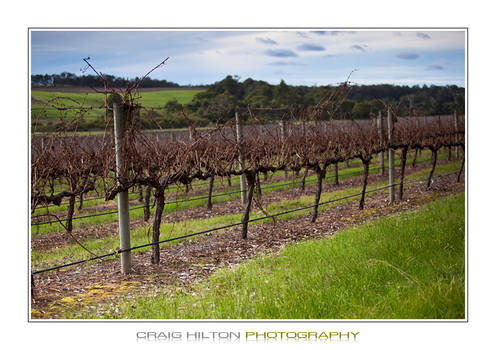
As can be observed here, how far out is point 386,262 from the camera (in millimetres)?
4094

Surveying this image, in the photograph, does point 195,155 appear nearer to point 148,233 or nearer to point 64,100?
point 148,233

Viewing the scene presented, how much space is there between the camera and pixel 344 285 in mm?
3773

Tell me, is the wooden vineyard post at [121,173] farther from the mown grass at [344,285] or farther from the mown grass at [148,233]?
the mown grass at [344,285]

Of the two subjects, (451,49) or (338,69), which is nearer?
(451,49)

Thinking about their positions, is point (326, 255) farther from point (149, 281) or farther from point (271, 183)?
point (271, 183)

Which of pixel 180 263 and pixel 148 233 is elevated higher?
pixel 148 233

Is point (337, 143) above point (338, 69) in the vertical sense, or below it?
below

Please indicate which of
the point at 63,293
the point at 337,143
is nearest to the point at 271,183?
the point at 337,143

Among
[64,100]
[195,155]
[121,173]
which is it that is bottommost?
[121,173]

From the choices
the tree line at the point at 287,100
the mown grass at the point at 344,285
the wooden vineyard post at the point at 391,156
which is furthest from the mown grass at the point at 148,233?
the tree line at the point at 287,100

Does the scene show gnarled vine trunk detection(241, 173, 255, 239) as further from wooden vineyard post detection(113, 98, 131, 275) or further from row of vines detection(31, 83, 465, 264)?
wooden vineyard post detection(113, 98, 131, 275)

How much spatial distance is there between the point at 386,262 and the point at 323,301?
3.07ft

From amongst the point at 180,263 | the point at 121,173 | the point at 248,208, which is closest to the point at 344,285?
the point at 180,263
